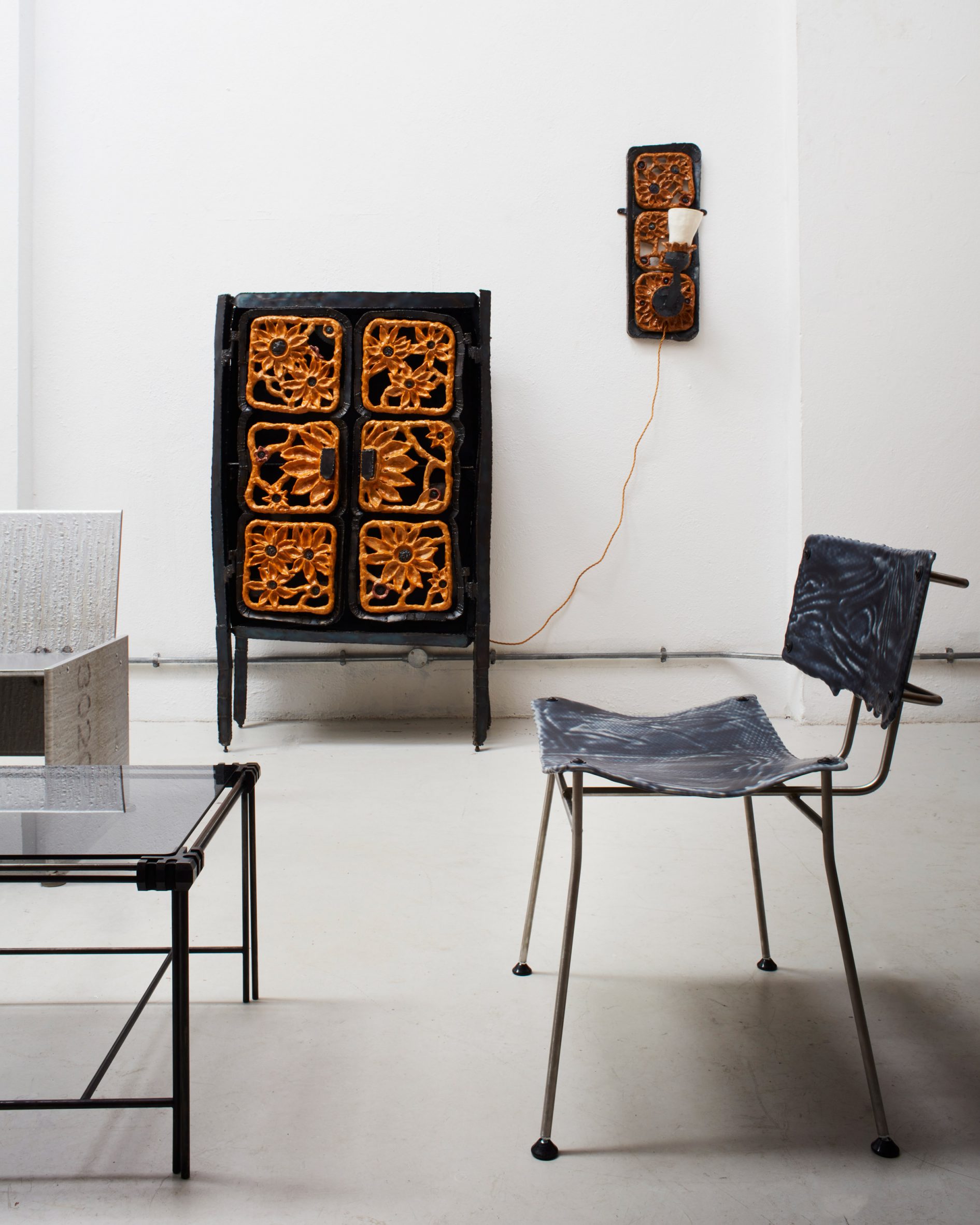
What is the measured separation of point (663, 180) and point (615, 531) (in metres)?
1.22

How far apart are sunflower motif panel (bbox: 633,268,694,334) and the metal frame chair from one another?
203cm

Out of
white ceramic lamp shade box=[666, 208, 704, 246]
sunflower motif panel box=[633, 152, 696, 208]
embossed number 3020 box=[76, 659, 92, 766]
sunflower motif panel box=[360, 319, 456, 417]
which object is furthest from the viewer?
sunflower motif panel box=[633, 152, 696, 208]

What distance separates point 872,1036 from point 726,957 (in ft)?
0.99

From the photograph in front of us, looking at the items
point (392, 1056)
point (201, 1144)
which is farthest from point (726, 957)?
point (201, 1144)

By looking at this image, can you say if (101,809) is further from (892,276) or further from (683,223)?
(892,276)

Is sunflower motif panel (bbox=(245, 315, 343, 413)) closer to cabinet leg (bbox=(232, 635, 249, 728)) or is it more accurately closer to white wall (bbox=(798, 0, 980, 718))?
cabinet leg (bbox=(232, 635, 249, 728))

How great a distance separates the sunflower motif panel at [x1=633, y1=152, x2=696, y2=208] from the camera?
3424 mm

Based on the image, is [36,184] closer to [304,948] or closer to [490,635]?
[490,635]

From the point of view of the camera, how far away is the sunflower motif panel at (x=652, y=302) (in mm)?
3447

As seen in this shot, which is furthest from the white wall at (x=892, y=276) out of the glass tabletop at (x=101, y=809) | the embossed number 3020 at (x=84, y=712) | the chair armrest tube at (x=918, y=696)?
the glass tabletop at (x=101, y=809)

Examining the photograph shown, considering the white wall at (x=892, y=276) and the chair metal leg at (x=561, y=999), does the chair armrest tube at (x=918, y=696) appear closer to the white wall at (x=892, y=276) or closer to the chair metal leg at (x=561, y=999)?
the chair metal leg at (x=561, y=999)

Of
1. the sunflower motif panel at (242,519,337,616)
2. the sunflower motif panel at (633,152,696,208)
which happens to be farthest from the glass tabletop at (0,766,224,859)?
the sunflower motif panel at (633,152,696,208)

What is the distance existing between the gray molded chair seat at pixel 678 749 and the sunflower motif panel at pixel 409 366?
153cm

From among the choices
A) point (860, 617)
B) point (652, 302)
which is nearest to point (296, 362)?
point (652, 302)
